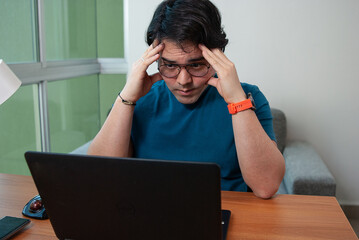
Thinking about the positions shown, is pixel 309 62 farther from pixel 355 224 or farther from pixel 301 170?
pixel 355 224

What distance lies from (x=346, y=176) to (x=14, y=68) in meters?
2.29

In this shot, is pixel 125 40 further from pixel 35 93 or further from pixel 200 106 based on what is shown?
pixel 200 106

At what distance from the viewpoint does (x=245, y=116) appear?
1059mm

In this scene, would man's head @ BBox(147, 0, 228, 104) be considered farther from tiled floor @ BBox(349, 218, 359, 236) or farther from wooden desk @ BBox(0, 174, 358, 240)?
tiled floor @ BBox(349, 218, 359, 236)

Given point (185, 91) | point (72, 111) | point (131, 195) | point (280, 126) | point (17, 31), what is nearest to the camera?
point (131, 195)

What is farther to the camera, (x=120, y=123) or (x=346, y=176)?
(x=346, y=176)

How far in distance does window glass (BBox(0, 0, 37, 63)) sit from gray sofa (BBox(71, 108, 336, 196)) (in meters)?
0.68

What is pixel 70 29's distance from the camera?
2.64 m

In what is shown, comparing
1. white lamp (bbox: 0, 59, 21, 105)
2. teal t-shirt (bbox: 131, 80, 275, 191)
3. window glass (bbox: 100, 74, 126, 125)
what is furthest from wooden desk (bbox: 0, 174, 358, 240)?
window glass (bbox: 100, 74, 126, 125)

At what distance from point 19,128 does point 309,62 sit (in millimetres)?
1940

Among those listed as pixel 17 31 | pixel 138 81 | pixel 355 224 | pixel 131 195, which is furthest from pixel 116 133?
pixel 355 224

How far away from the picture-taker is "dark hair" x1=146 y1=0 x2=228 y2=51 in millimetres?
1076

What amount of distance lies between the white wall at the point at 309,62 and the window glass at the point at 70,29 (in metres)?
0.50

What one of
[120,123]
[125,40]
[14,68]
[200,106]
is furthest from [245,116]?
[125,40]
